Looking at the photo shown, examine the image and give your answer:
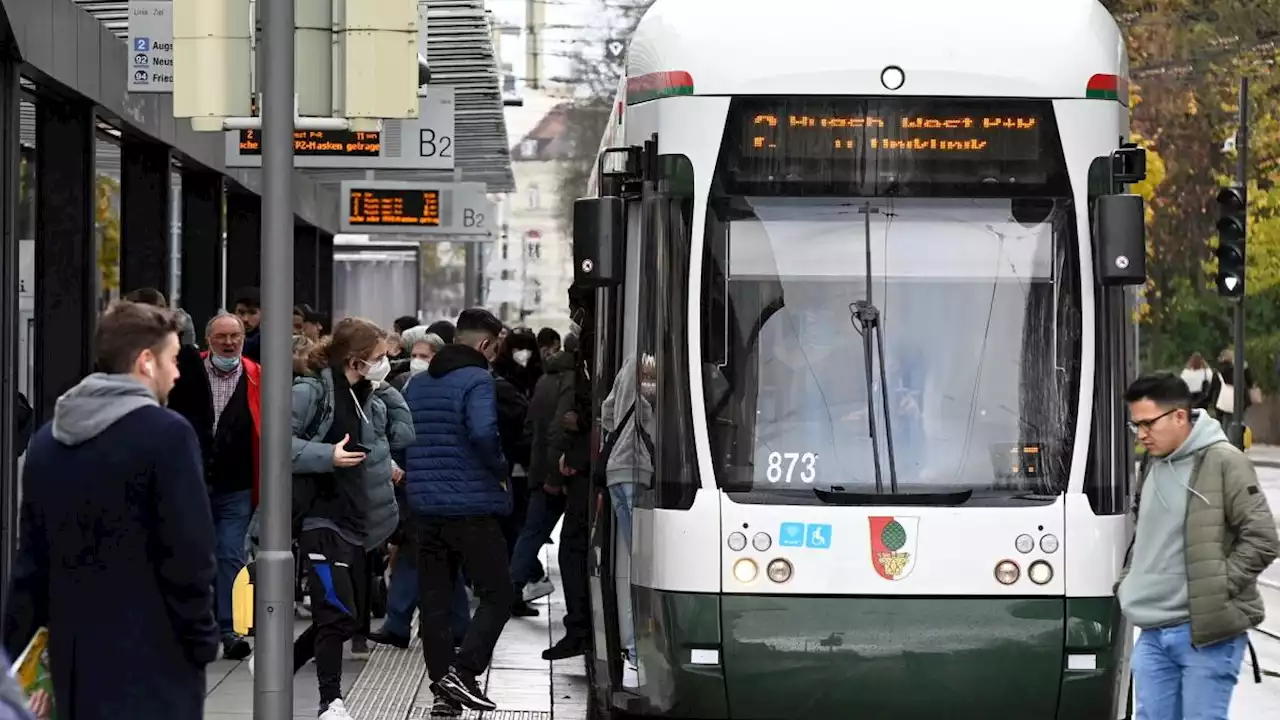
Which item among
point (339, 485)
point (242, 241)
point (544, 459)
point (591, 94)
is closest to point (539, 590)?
point (544, 459)

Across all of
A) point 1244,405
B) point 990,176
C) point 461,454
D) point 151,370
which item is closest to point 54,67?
point 461,454

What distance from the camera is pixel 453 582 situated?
1027cm

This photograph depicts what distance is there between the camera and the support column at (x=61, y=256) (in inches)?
477

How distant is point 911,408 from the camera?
27.1 feet

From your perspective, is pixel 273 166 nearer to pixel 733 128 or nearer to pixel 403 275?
pixel 733 128

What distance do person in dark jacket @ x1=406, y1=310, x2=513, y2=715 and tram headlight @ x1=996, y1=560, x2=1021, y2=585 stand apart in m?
2.71

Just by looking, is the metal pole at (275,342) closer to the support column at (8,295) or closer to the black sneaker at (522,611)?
the support column at (8,295)

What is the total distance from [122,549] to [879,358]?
365 centimetres

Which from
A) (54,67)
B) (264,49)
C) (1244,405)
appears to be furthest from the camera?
(1244,405)

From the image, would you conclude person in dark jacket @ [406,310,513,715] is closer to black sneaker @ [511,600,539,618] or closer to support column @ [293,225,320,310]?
black sneaker @ [511,600,539,618]

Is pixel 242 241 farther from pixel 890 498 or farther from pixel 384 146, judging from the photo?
pixel 890 498

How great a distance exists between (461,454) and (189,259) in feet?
27.7

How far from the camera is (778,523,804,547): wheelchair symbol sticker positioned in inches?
322

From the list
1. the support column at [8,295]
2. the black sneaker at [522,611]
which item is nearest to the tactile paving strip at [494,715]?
the support column at [8,295]
